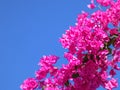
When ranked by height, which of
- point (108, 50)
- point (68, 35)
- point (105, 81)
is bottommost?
point (105, 81)

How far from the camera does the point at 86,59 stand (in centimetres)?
431

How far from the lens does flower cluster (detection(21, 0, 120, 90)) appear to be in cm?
423

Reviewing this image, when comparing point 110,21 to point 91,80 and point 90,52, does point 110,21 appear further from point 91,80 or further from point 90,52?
point 91,80

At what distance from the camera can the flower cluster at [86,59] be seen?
167 inches

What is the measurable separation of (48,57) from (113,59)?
93cm

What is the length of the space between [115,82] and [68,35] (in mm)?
958

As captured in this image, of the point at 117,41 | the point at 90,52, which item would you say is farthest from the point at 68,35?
the point at 117,41

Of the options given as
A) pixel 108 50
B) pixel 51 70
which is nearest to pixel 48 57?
pixel 51 70

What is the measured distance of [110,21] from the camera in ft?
14.8

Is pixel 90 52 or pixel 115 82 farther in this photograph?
pixel 115 82

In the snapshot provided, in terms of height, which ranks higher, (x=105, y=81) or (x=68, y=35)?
(x=68, y=35)

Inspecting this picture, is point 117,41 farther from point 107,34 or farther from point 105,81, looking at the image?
point 105,81

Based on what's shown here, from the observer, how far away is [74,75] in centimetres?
436

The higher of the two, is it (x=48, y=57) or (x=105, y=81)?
(x=48, y=57)
